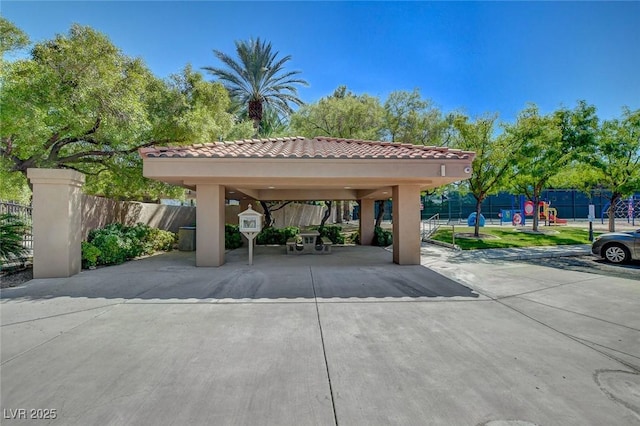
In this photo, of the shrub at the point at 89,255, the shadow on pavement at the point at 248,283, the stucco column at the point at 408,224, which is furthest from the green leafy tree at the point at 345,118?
the shrub at the point at 89,255

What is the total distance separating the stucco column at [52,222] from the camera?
7.95m

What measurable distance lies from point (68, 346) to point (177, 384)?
2.06 meters

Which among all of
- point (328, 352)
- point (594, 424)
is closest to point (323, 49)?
point (328, 352)

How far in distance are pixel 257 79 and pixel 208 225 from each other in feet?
46.8

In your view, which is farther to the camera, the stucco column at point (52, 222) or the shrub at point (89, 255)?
the shrub at point (89, 255)

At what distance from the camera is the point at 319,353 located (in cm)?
397

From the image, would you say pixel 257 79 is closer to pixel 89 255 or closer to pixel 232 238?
pixel 232 238

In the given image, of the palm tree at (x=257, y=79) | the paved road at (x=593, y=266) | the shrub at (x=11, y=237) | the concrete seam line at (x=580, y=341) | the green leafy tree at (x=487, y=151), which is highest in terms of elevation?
the palm tree at (x=257, y=79)

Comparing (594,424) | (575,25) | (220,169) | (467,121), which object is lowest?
(594,424)

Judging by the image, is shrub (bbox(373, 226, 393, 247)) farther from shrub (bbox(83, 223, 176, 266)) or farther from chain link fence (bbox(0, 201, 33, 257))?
chain link fence (bbox(0, 201, 33, 257))

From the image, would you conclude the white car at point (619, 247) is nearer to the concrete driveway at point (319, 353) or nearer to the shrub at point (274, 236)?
the concrete driveway at point (319, 353)

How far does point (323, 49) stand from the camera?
1515 cm

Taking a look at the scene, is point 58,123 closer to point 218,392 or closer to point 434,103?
point 218,392

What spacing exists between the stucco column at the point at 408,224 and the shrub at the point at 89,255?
946 cm
